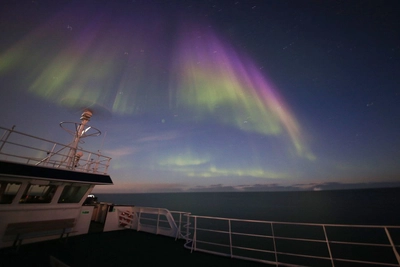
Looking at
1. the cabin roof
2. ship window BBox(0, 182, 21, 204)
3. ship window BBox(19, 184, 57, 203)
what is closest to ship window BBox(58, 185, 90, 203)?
ship window BBox(19, 184, 57, 203)

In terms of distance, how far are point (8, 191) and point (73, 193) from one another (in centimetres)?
250

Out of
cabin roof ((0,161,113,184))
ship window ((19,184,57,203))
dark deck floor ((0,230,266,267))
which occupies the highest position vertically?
cabin roof ((0,161,113,184))

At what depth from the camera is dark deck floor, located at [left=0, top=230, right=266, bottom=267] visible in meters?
6.05

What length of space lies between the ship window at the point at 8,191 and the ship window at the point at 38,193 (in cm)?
35

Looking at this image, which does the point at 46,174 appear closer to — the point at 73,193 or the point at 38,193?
the point at 38,193

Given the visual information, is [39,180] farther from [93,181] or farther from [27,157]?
[93,181]

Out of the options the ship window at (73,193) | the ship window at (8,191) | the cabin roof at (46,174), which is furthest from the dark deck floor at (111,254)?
the cabin roof at (46,174)

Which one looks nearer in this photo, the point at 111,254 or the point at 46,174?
the point at 111,254

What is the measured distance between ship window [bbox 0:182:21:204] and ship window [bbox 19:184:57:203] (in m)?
0.35

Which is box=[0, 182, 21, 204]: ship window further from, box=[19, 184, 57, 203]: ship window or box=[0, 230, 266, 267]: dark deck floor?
box=[0, 230, 266, 267]: dark deck floor

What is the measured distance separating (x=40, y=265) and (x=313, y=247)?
111ft

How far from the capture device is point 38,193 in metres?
8.10

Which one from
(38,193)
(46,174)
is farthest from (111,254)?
(38,193)

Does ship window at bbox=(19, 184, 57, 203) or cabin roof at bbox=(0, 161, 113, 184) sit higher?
cabin roof at bbox=(0, 161, 113, 184)
